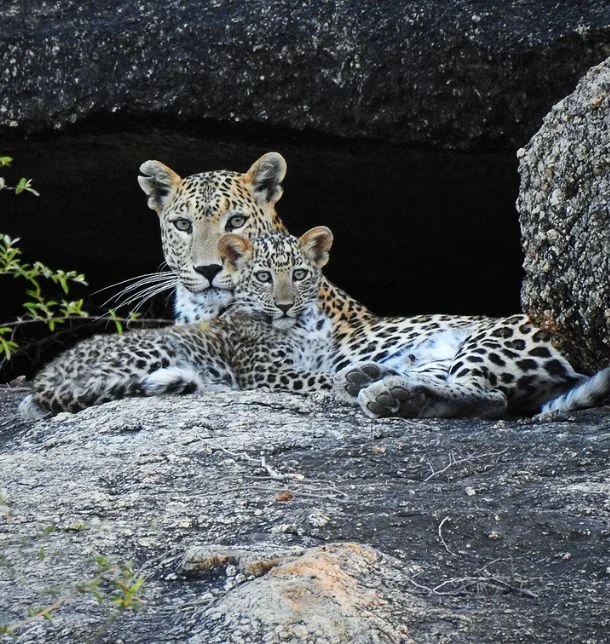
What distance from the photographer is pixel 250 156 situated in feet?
32.2

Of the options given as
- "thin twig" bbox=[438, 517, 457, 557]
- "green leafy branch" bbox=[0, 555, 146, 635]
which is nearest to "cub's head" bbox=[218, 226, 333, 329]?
"thin twig" bbox=[438, 517, 457, 557]

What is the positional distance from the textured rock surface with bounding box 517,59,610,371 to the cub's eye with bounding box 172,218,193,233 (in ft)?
9.59

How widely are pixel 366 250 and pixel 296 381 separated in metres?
3.14

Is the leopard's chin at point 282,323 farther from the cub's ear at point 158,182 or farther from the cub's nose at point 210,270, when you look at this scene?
the cub's ear at point 158,182

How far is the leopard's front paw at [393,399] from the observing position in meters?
6.73

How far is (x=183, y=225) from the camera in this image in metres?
9.06

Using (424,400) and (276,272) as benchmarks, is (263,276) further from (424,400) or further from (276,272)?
(424,400)

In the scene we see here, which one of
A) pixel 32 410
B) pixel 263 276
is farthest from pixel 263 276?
pixel 32 410

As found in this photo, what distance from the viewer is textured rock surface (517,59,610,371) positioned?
6.17m

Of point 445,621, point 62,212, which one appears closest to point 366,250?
point 62,212

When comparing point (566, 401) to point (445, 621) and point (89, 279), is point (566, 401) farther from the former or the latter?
point (89, 279)

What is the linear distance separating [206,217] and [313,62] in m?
1.19

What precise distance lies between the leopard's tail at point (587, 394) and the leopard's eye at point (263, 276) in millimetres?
2132

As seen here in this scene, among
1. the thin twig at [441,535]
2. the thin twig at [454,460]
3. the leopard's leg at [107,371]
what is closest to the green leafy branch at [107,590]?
the thin twig at [441,535]
